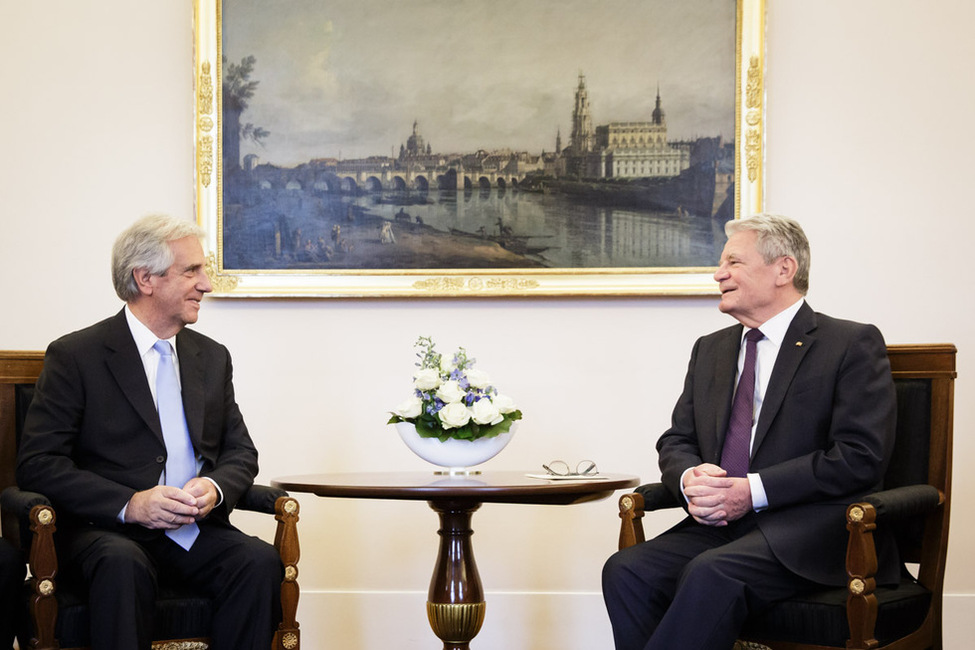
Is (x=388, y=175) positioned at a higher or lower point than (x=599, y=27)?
lower

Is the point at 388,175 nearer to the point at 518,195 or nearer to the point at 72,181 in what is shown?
the point at 518,195

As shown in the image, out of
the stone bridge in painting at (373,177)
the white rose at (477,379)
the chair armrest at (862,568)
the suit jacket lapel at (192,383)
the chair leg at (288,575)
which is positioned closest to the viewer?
the chair armrest at (862,568)

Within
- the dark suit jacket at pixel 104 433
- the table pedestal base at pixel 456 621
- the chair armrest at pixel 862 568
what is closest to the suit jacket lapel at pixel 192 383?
the dark suit jacket at pixel 104 433

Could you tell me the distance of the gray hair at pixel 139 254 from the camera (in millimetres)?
3814

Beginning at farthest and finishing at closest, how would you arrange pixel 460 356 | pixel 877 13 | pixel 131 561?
pixel 877 13 → pixel 460 356 → pixel 131 561

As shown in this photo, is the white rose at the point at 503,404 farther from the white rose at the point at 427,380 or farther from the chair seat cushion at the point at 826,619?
the chair seat cushion at the point at 826,619

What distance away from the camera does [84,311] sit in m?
5.41

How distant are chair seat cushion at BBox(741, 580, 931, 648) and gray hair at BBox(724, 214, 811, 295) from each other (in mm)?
1128

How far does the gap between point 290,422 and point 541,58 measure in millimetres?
2182

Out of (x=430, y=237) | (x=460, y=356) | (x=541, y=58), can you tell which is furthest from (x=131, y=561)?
(x=541, y=58)

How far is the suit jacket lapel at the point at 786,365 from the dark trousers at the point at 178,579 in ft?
5.47

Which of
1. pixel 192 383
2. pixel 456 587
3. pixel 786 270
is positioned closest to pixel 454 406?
pixel 456 587

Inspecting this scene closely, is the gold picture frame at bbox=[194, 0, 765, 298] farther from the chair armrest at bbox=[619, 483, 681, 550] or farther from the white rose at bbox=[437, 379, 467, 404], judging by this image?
the chair armrest at bbox=[619, 483, 681, 550]

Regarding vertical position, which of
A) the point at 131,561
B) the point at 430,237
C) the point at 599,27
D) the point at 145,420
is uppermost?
the point at 599,27
